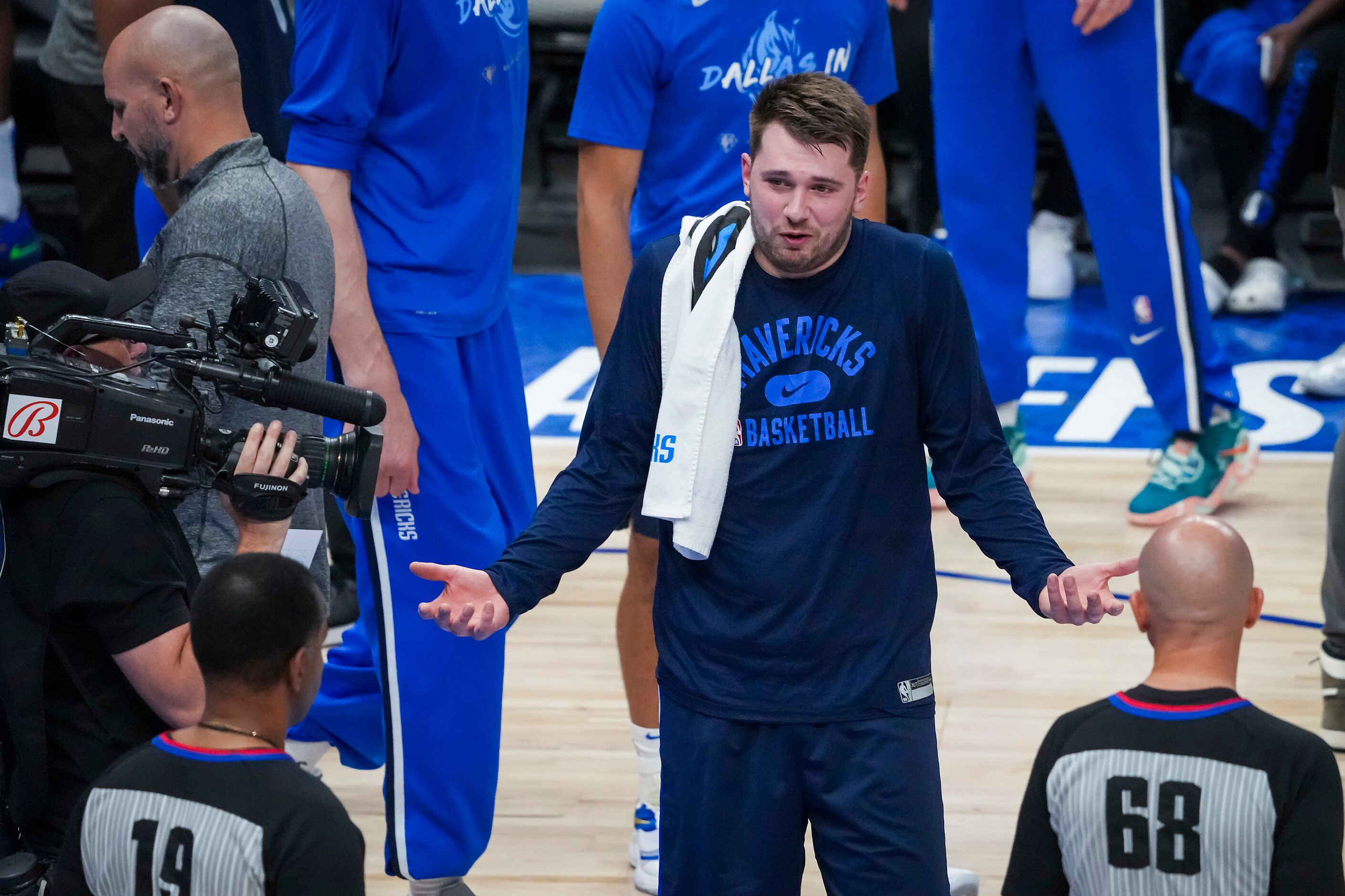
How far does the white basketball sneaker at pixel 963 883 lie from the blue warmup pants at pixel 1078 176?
247cm

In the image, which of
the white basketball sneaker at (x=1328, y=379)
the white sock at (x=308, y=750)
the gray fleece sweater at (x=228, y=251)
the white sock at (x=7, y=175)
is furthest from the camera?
the white sock at (x=7, y=175)

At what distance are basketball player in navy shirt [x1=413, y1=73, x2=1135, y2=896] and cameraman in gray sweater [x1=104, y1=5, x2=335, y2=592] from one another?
58 centimetres

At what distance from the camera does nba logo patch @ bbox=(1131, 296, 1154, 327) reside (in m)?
5.47

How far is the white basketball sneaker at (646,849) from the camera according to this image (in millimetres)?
3508

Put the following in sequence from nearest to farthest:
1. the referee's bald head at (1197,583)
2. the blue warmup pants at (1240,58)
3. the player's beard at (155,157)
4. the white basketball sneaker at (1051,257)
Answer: the referee's bald head at (1197,583) < the player's beard at (155,157) < the blue warmup pants at (1240,58) < the white basketball sneaker at (1051,257)

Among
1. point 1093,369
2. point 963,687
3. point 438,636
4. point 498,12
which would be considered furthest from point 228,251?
point 1093,369

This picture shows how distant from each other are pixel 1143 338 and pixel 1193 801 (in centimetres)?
363

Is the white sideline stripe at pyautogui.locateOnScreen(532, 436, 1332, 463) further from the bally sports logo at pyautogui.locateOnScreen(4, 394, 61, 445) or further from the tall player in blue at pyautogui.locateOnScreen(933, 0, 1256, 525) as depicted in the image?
the bally sports logo at pyautogui.locateOnScreen(4, 394, 61, 445)

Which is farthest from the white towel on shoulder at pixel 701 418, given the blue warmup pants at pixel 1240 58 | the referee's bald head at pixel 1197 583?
the blue warmup pants at pixel 1240 58

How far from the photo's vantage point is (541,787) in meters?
4.00

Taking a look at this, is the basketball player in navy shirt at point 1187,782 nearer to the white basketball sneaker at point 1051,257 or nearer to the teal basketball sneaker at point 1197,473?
the teal basketball sneaker at point 1197,473

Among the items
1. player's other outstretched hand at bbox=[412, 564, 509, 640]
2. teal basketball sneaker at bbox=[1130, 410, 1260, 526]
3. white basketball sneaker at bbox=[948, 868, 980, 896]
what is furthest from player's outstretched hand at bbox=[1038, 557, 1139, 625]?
teal basketball sneaker at bbox=[1130, 410, 1260, 526]

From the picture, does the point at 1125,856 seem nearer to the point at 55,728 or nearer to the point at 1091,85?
the point at 55,728

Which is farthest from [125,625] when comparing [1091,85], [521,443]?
[1091,85]
